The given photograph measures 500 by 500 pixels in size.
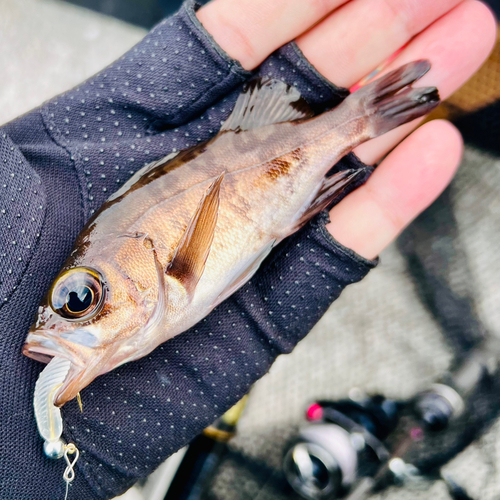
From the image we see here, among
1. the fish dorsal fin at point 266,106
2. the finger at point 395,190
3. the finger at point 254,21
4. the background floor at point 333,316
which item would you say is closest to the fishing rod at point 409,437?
the background floor at point 333,316

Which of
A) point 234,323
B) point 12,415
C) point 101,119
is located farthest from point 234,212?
point 12,415

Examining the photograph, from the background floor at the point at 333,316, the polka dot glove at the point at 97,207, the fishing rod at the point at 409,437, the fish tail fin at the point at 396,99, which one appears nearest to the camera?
the polka dot glove at the point at 97,207

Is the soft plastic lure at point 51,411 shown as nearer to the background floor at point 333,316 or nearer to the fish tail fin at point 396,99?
the background floor at point 333,316

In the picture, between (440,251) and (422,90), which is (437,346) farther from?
(422,90)

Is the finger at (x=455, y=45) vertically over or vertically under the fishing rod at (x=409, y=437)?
over

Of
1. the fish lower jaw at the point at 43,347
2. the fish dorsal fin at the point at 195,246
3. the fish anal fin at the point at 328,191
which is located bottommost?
the fish lower jaw at the point at 43,347

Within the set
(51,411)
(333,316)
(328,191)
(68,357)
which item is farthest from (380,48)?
(51,411)

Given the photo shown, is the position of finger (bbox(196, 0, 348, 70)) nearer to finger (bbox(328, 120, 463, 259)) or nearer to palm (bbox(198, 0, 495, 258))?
palm (bbox(198, 0, 495, 258))

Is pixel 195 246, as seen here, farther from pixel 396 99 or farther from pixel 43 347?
pixel 396 99
